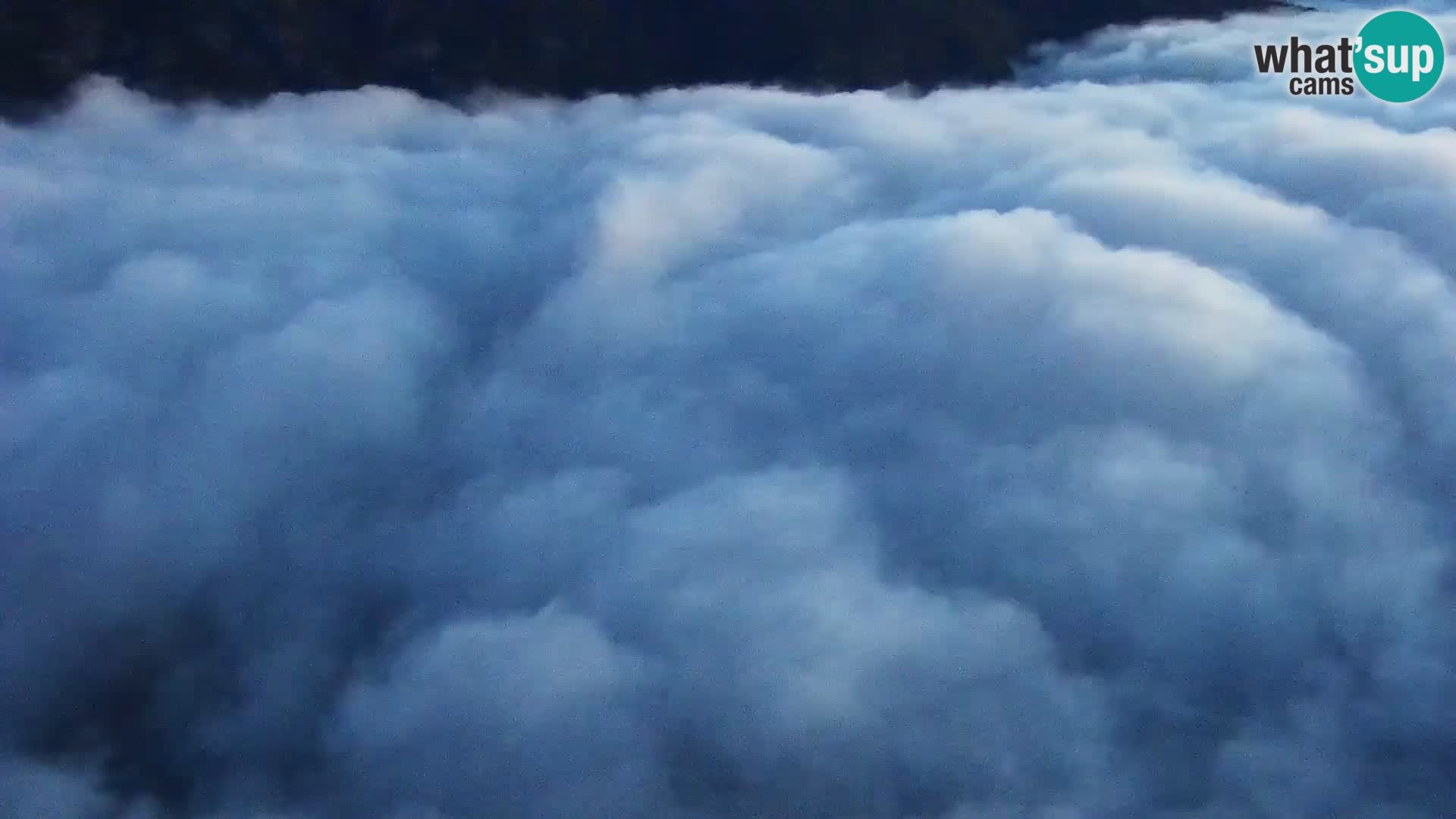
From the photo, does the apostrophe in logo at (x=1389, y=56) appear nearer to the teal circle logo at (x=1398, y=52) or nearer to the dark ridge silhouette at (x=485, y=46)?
the teal circle logo at (x=1398, y=52)

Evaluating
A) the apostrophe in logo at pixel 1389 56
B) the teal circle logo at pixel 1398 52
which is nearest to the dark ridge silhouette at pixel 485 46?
the apostrophe in logo at pixel 1389 56

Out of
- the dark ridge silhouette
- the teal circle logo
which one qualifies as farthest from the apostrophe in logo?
the dark ridge silhouette

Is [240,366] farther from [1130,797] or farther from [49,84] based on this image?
[1130,797]

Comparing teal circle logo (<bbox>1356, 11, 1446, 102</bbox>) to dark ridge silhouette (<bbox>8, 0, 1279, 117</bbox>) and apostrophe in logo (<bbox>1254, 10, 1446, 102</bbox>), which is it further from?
dark ridge silhouette (<bbox>8, 0, 1279, 117</bbox>)

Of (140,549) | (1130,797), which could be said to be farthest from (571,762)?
→ (140,549)

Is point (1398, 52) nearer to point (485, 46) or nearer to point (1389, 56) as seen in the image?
point (1389, 56)
